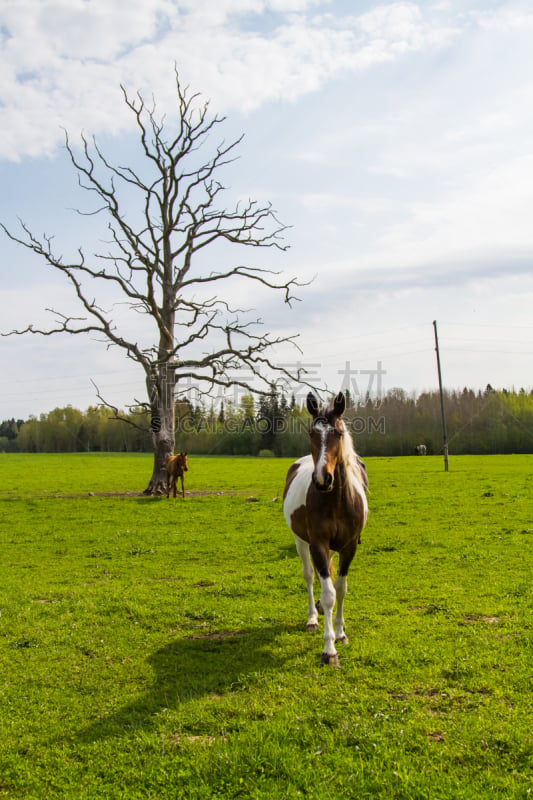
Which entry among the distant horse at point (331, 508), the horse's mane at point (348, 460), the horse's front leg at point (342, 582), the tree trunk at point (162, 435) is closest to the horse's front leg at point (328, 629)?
the distant horse at point (331, 508)

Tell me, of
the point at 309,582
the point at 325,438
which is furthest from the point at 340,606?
the point at 325,438

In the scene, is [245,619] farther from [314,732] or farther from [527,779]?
[527,779]

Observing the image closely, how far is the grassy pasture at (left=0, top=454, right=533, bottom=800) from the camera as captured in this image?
13.7 ft

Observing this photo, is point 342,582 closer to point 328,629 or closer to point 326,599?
point 326,599

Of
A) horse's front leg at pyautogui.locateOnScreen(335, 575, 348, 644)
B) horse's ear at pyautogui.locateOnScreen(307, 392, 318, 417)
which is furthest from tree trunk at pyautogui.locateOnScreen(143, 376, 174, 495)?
horse's ear at pyautogui.locateOnScreen(307, 392, 318, 417)

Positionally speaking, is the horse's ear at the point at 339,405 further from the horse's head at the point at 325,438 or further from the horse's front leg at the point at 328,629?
the horse's front leg at the point at 328,629

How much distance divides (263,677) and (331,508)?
199 centimetres

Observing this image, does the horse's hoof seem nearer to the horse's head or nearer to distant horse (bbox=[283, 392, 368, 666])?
distant horse (bbox=[283, 392, 368, 666])

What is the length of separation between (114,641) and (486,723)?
475 centimetres

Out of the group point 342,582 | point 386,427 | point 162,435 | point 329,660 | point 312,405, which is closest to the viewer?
point 329,660

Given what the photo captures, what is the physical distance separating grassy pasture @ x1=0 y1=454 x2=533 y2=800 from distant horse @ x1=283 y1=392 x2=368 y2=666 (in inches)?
21.9

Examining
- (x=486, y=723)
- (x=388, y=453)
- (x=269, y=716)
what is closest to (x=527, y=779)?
(x=486, y=723)

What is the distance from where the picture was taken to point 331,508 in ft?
22.3

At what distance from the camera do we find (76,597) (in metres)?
9.78
